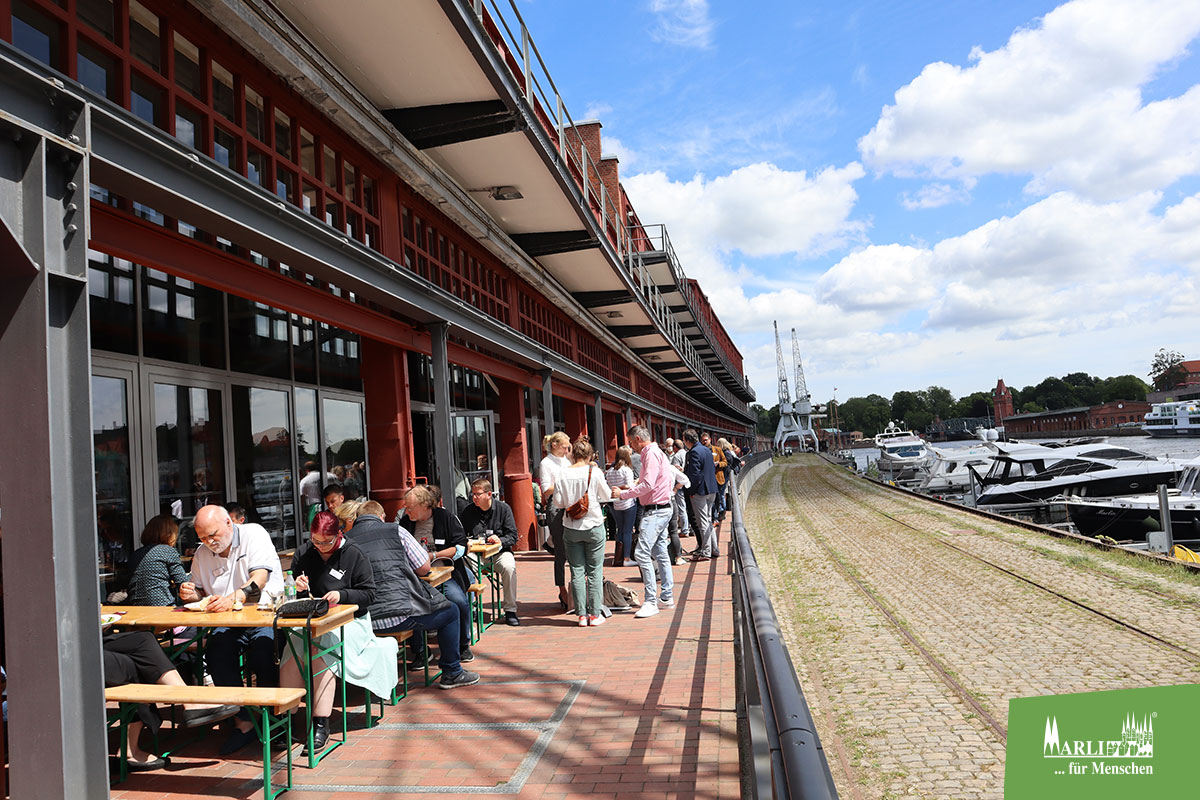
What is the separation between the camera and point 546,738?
190 inches

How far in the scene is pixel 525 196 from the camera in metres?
11.8

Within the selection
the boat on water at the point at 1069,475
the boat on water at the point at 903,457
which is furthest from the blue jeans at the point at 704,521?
the boat on water at the point at 903,457

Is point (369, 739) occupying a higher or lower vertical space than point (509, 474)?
lower

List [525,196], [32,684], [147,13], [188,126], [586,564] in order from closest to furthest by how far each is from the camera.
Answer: [32,684] < [147,13] < [188,126] < [586,564] < [525,196]

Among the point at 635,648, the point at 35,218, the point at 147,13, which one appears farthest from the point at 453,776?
the point at 147,13

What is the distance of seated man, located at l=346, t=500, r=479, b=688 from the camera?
553cm

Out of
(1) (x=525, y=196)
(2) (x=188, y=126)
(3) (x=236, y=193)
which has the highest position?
(1) (x=525, y=196)

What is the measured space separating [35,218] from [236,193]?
200 cm

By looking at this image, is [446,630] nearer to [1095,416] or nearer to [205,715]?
[205,715]

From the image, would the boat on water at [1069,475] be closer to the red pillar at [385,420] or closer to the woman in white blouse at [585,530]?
Answer: the woman in white blouse at [585,530]

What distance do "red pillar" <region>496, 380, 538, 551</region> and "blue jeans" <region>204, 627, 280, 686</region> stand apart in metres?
8.21

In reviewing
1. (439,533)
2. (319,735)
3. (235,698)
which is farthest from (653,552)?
(235,698)

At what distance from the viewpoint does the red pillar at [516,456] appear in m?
13.5

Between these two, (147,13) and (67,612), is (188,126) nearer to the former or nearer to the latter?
(147,13)
